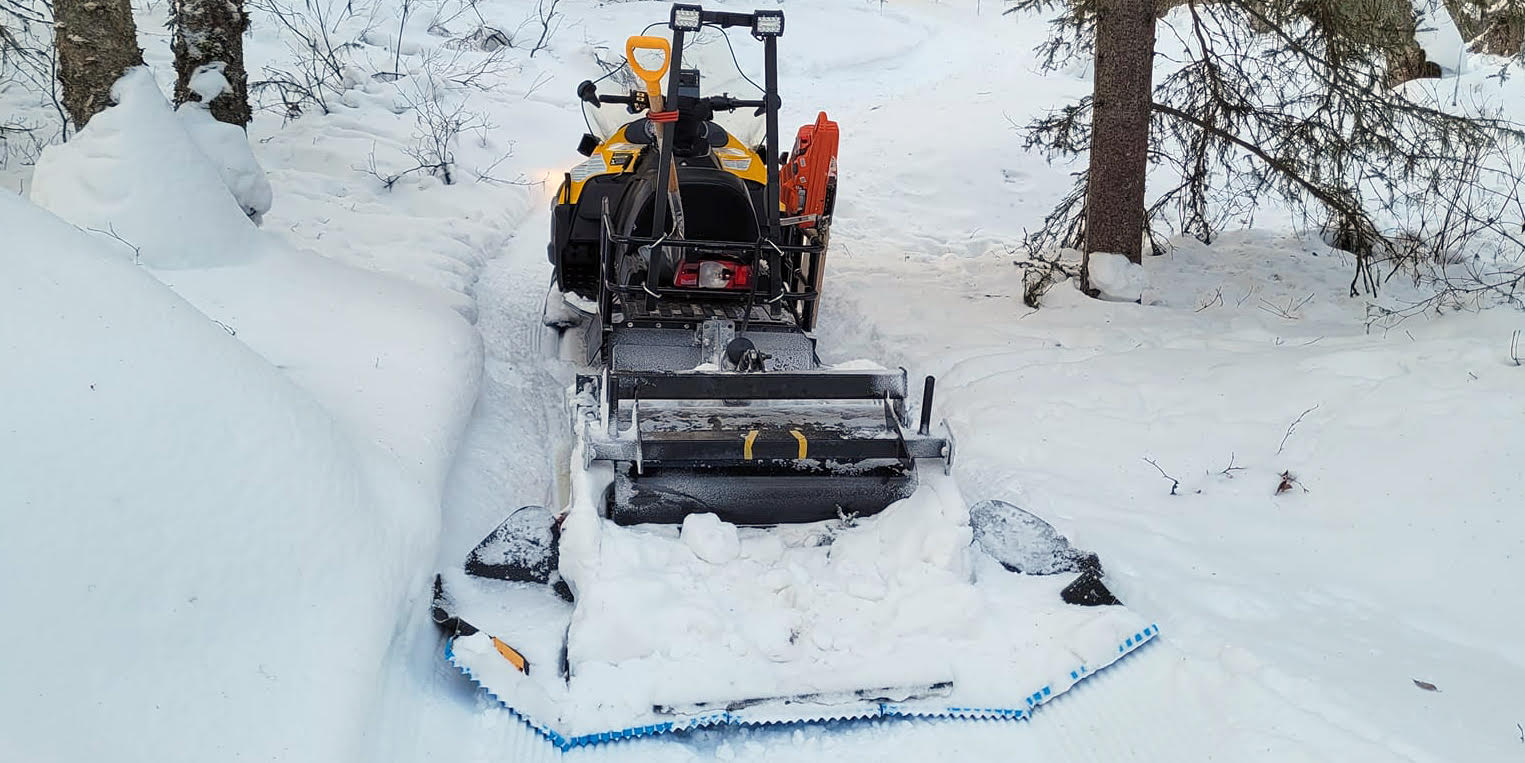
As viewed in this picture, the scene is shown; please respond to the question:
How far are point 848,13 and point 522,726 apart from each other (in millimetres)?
25104

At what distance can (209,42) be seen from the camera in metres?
6.06

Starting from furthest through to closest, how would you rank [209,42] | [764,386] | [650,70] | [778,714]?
1. [209,42]
2. [650,70]
3. [764,386]
4. [778,714]

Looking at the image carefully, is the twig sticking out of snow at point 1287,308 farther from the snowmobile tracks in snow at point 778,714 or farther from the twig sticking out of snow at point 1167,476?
the snowmobile tracks in snow at point 778,714

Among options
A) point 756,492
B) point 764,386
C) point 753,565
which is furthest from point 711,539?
point 764,386

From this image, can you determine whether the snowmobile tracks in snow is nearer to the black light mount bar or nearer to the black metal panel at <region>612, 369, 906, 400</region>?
the black metal panel at <region>612, 369, 906, 400</region>

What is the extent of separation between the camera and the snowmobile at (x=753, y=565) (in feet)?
9.58

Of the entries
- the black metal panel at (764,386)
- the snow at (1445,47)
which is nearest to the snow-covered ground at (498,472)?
the black metal panel at (764,386)

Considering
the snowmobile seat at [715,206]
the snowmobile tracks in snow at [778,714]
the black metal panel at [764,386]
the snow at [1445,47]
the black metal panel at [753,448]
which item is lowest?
the snowmobile tracks in snow at [778,714]

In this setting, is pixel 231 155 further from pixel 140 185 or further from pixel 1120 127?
pixel 1120 127

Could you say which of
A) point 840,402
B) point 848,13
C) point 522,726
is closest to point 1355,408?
point 840,402

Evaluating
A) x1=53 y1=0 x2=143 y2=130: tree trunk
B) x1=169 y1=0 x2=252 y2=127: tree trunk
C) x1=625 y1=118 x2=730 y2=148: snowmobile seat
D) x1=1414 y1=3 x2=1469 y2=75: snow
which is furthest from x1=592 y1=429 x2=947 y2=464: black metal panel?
x1=1414 y1=3 x2=1469 y2=75: snow

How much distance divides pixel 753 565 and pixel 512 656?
2.81 feet

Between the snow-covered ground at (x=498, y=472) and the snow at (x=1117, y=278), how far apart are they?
0.14 metres

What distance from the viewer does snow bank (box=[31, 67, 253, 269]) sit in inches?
178
